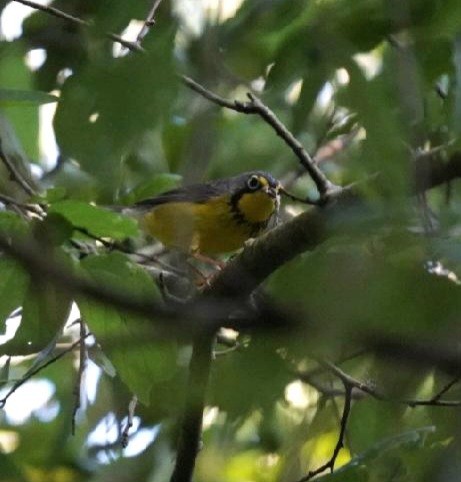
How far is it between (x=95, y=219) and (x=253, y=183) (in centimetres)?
339

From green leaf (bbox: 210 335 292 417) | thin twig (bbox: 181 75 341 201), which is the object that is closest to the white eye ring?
thin twig (bbox: 181 75 341 201)

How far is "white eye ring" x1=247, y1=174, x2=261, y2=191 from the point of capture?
16.5 ft

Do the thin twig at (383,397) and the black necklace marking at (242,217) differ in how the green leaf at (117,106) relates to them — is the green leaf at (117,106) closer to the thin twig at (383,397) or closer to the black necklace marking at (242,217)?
the thin twig at (383,397)

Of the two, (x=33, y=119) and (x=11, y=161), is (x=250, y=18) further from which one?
(x=11, y=161)

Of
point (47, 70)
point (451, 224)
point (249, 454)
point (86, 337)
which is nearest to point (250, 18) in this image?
point (451, 224)

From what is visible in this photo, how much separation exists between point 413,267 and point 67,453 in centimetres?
280

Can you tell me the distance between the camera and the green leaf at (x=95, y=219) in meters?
1.69

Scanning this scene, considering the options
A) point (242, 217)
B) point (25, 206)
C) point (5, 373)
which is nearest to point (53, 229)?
point (25, 206)

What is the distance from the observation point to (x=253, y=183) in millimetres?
5102

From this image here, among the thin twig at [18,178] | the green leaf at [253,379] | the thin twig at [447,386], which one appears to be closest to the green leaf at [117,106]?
the green leaf at [253,379]

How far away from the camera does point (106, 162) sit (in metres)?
0.83

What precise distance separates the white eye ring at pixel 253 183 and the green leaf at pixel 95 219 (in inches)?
126

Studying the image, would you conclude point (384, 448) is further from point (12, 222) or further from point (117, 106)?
point (117, 106)

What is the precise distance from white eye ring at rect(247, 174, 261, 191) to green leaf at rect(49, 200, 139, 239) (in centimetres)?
320
